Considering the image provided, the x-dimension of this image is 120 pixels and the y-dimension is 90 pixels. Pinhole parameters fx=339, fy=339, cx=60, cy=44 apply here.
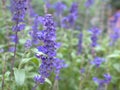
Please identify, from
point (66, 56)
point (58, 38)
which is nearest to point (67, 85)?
point (66, 56)

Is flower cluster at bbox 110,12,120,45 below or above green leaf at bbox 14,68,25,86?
above

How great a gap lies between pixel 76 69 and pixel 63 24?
114 cm

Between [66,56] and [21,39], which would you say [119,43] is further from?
[21,39]

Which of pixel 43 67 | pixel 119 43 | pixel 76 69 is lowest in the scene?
pixel 43 67

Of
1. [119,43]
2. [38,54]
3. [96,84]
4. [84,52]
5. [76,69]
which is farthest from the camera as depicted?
[119,43]

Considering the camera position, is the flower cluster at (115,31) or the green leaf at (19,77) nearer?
the green leaf at (19,77)

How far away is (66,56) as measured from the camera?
197 inches

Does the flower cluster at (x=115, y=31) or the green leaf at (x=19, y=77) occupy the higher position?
the flower cluster at (x=115, y=31)

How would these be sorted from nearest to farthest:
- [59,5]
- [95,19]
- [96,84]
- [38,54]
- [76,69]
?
[38,54] < [96,84] < [76,69] < [59,5] < [95,19]

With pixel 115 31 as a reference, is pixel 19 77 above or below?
below

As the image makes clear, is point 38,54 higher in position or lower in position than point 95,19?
lower

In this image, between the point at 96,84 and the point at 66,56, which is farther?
the point at 66,56

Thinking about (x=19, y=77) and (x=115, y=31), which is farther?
(x=115, y=31)

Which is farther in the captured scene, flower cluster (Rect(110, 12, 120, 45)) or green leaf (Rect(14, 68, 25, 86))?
flower cluster (Rect(110, 12, 120, 45))
